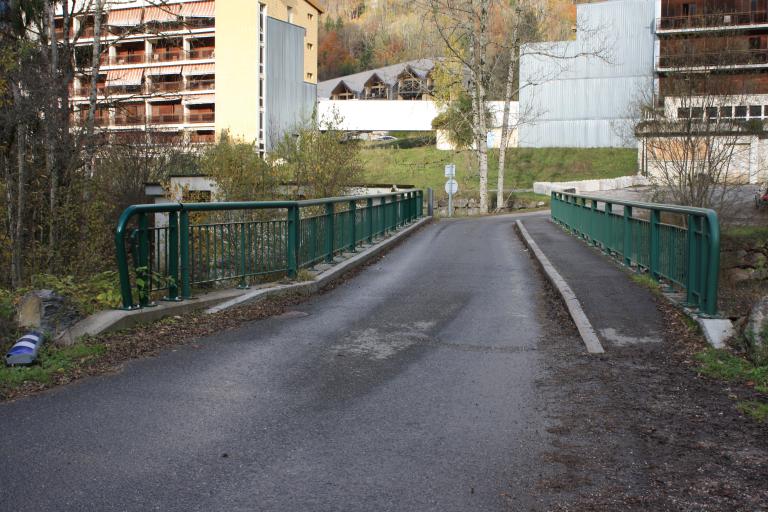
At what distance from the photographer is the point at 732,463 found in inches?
183

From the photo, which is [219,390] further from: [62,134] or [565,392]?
[62,134]

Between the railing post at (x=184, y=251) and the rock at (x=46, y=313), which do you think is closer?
the rock at (x=46, y=313)

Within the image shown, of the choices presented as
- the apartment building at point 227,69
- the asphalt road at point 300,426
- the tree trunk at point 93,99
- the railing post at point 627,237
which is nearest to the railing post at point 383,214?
the tree trunk at point 93,99

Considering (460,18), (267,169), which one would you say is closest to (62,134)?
(267,169)

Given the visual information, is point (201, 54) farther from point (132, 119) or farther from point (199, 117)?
point (132, 119)

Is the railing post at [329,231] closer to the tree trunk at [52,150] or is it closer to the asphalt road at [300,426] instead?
the asphalt road at [300,426]

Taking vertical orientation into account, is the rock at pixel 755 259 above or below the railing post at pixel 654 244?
below

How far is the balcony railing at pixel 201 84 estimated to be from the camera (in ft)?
242

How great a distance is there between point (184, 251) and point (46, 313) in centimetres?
177

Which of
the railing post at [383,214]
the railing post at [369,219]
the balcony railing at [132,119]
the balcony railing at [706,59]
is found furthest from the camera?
the balcony railing at [706,59]

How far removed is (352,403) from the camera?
19.6ft

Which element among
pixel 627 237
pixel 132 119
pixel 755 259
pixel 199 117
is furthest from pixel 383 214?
pixel 199 117

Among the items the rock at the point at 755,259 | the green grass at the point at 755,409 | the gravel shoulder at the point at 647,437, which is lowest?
the rock at the point at 755,259

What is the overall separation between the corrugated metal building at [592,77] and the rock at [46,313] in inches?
2480
